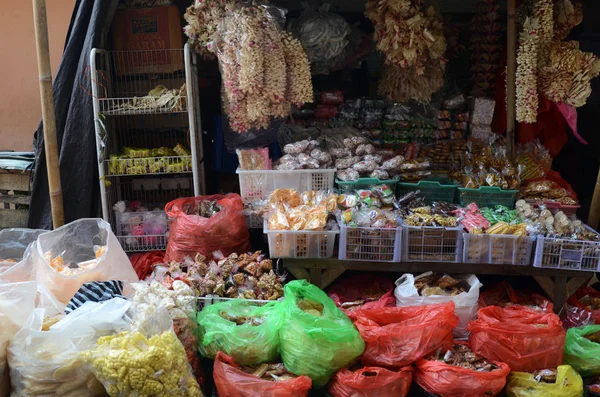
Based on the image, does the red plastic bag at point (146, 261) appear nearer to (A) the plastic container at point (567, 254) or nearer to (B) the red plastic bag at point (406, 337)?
(B) the red plastic bag at point (406, 337)

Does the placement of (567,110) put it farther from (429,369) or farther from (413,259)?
(429,369)

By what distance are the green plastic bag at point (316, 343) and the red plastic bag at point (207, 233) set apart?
1.01m

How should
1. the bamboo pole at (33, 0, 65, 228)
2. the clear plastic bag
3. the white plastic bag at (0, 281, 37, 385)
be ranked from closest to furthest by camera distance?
the clear plastic bag → the white plastic bag at (0, 281, 37, 385) → the bamboo pole at (33, 0, 65, 228)

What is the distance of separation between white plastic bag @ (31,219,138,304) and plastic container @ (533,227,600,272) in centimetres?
252

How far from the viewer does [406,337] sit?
9.95 ft

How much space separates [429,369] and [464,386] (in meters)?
0.19

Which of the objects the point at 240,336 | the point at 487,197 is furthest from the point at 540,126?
the point at 240,336

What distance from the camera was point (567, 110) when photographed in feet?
14.2

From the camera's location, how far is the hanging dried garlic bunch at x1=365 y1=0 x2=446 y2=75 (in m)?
4.16

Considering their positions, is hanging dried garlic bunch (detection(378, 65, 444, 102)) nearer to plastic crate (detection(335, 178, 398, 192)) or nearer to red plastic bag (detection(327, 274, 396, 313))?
plastic crate (detection(335, 178, 398, 192))

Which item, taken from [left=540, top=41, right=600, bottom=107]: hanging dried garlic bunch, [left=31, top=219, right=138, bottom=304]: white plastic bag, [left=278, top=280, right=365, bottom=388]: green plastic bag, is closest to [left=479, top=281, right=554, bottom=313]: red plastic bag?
[left=278, top=280, right=365, bottom=388]: green plastic bag

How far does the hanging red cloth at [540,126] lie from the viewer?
15.3 feet

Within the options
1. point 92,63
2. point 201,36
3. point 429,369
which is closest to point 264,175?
point 201,36

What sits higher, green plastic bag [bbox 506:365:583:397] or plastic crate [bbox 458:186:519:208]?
plastic crate [bbox 458:186:519:208]
